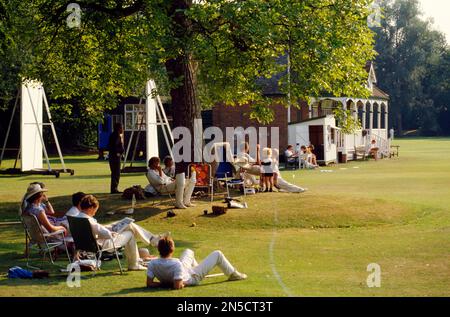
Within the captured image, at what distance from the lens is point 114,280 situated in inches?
478

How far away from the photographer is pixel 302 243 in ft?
54.2

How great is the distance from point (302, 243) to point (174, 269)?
579 cm

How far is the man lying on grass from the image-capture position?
36.7 feet

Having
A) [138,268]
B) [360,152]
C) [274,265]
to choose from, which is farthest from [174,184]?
[360,152]

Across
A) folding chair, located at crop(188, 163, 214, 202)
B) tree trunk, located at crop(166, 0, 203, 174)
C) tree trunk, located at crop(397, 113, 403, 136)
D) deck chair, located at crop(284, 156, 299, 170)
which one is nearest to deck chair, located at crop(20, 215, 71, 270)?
folding chair, located at crop(188, 163, 214, 202)

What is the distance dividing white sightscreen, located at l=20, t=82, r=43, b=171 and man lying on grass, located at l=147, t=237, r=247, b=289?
84.5 ft

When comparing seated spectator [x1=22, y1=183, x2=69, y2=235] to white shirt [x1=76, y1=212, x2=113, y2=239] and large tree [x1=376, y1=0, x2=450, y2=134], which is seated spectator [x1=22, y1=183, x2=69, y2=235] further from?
large tree [x1=376, y1=0, x2=450, y2=134]

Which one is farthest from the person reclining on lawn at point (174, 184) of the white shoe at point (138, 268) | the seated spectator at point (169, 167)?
the white shoe at point (138, 268)

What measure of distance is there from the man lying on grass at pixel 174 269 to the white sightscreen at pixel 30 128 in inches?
1014

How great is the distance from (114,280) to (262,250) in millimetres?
4199

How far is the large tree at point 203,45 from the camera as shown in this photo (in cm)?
1981

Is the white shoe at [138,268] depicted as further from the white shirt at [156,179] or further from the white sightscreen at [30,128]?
the white sightscreen at [30,128]

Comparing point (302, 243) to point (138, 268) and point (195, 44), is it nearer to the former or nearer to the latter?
point (138, 268)
